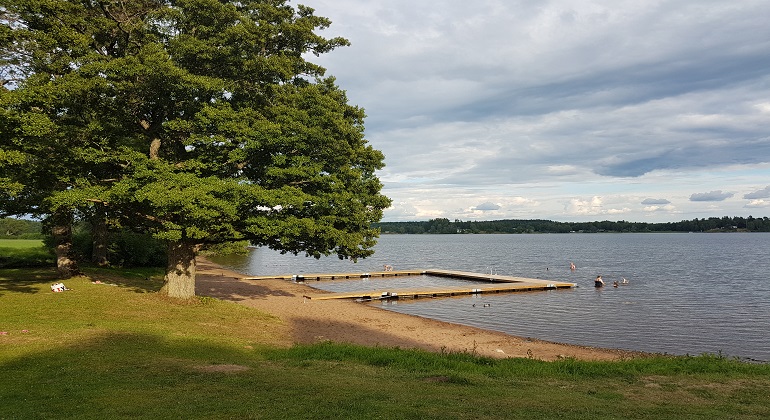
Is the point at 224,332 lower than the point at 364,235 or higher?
lower

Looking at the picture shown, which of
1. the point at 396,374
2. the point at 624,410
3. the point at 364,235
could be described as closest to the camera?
the point at 624,410

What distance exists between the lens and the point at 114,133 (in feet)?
69.8

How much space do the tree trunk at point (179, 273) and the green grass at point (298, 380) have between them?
13.5 ft

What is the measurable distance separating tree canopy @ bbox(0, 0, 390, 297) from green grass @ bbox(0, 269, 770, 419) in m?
4.67

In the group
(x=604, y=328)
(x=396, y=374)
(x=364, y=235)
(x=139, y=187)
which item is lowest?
(x=604, y=328)

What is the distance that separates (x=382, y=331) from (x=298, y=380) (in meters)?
13.3

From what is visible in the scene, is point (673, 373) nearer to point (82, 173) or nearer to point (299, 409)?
point (299, 409)

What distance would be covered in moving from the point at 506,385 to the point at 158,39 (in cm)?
1993

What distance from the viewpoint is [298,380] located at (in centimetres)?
1040

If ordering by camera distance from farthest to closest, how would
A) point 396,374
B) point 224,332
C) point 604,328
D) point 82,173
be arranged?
point 604,328 < point 82,173 < point 224,332 < point 396,374

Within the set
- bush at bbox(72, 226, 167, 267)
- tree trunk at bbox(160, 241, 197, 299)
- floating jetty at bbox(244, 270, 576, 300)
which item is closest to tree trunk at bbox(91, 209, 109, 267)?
bush at bbox(72, 226, 167, 267)

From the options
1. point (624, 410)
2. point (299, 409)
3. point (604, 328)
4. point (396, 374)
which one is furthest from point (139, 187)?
point (604, 328)

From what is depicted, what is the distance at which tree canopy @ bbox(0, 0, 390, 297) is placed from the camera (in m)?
18.8

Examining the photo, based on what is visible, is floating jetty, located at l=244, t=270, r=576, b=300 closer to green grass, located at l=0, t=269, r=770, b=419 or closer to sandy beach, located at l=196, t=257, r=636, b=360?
sandy beach, located at l=196, t=257, r=636, b=360
